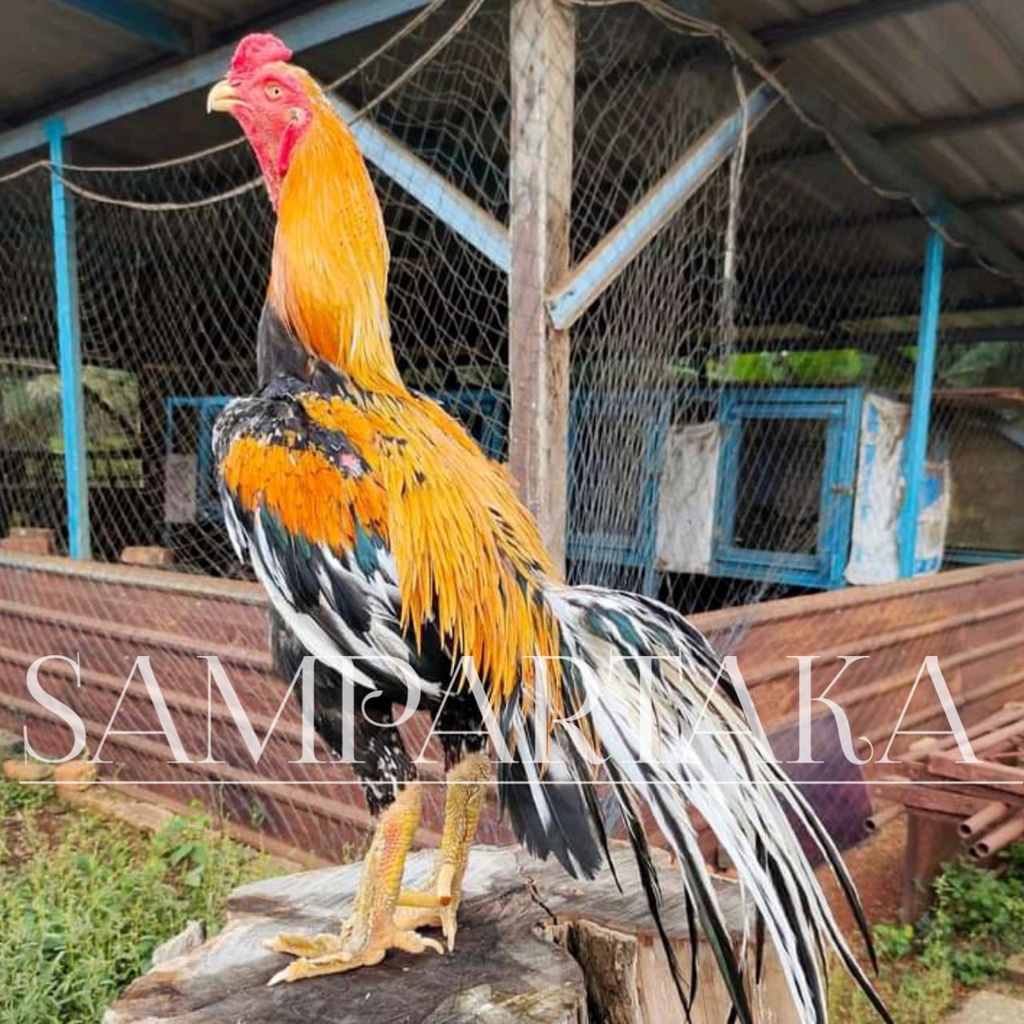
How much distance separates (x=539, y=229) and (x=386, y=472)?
42.6 inches

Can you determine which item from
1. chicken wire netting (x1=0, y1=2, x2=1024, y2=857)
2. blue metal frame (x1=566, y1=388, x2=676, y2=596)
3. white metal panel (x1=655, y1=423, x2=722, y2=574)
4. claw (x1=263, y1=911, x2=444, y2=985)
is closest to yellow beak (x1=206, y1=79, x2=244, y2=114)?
chicken wire netting (x1=0, y1=2, x2=1024, y2=857)

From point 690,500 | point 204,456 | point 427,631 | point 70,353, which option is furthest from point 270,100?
point 204,456

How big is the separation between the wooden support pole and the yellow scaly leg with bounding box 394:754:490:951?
2.90 ft

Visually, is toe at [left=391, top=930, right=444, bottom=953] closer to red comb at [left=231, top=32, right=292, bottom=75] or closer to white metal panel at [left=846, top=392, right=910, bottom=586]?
red comb at [left=231, top=32, right=292, bottom=75]

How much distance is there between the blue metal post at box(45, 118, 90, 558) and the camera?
3588 millimetres

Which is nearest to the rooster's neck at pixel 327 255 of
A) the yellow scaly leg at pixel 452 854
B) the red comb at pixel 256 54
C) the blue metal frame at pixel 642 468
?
the red comb at pixel 256 54

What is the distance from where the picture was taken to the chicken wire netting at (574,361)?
2844 millimetres

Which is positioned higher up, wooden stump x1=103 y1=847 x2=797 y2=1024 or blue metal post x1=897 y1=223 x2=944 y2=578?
blue metal post x1=897 y1=223 x2=944 y2=578

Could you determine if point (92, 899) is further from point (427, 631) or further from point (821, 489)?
point (821, 489)

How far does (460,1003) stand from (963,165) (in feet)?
13.0

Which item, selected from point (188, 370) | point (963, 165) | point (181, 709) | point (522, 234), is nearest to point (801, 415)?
point (963, 165)

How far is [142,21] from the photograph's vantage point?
2.95 m

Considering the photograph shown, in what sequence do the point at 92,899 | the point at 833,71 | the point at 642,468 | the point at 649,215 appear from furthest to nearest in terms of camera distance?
the point at 642,468
the point at 833,71
the point at 92,899
the point at 649,215

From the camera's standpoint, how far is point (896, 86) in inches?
124
